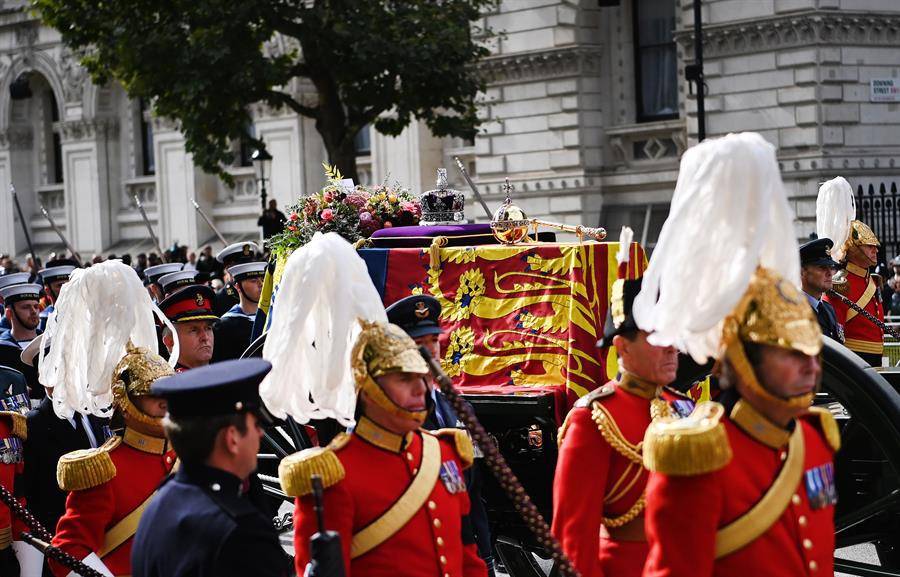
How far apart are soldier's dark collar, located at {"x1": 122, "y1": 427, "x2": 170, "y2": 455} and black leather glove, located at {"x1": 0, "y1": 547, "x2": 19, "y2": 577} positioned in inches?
57.4

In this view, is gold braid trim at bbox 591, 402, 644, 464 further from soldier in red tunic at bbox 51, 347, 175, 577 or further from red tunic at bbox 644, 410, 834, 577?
soldier in red tunic at bbox 51, 347, 175, 577

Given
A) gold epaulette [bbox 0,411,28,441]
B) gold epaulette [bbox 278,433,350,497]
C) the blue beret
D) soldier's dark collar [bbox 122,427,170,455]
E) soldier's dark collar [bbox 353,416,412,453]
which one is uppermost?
the blue beret

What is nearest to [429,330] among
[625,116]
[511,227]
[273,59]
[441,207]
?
[511,227]

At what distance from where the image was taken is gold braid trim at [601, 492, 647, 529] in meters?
5.34

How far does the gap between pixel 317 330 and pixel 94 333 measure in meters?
1.67

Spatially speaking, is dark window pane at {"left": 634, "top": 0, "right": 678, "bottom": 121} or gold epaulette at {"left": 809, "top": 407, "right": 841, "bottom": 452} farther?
dark window pane at {"left": 634, "top": 0, "right": 678, "bottom": 121}

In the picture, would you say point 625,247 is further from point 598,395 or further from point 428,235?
point 428,235

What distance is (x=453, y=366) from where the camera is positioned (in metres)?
8.70

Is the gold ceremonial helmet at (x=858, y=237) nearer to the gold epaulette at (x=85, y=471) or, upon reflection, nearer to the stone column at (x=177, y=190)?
the gold epaulette at (x=85, y=471)

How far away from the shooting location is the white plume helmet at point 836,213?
10.4 metres

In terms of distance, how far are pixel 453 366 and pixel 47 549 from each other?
11.6 feet

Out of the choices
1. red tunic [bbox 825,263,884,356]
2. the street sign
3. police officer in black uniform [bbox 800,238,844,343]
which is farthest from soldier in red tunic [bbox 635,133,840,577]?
the street sign

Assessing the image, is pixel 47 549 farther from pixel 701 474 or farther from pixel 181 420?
pixel 701 474

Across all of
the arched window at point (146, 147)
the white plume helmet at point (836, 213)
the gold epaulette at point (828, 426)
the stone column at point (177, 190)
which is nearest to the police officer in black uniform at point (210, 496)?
the gold epaulette at point (828, 426)
